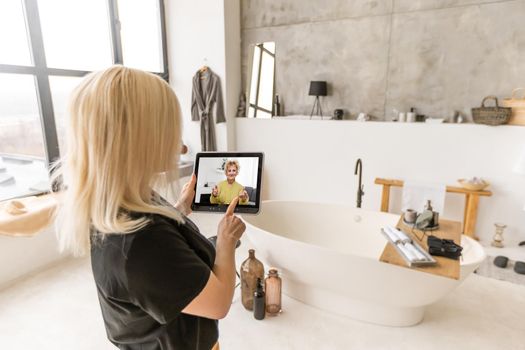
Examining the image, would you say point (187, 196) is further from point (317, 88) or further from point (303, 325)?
point (317, 88)

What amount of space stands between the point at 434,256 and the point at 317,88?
93.2 inches

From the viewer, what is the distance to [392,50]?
3340 millimetres

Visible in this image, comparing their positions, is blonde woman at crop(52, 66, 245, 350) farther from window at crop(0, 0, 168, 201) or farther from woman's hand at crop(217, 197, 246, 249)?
window at crop(0, 0, 168, 201)

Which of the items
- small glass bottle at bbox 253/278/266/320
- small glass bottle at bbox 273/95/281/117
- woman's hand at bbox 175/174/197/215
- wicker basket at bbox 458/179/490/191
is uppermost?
small glass bottle at bbox 273/95/281/117

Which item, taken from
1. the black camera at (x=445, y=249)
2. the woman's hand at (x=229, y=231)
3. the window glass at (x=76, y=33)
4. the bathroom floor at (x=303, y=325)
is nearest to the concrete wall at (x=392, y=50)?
the window glass at (x=76, y=33)

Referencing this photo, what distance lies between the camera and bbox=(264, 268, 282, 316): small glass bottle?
7.14 feet

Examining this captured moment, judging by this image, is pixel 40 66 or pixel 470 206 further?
pixel 470 206

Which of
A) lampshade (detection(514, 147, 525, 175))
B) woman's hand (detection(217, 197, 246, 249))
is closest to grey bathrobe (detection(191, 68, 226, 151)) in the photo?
lampshade (detection(514, 147, 525, 175))

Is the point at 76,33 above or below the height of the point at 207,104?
above

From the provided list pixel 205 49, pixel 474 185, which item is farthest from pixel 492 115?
pixel 205 49

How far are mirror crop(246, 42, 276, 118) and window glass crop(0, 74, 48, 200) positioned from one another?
2.23m

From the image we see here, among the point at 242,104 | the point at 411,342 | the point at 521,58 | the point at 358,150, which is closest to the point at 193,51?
the point at 242,104

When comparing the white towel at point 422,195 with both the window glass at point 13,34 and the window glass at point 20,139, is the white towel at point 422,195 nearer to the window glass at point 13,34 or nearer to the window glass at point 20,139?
the window glass at point 20,139

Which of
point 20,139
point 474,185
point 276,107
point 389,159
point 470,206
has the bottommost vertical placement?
point 470,206
